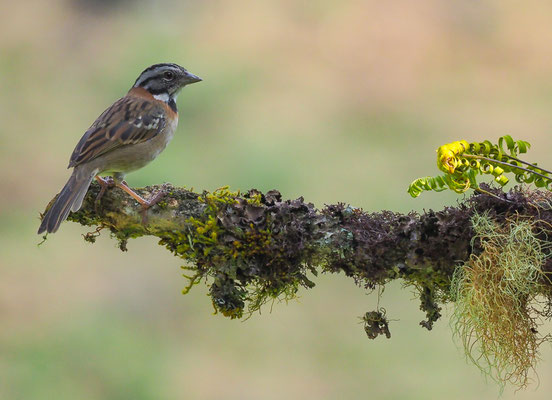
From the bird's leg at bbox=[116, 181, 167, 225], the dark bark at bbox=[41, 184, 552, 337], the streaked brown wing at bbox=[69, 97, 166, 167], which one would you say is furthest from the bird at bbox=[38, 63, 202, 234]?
the dark bark at bbox=[41, 184, 552, 337]

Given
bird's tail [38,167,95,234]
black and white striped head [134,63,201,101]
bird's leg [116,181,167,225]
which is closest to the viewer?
bird's leg [116,181,167,225]

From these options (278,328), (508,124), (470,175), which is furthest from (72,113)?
(470,175)

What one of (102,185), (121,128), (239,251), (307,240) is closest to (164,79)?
(121,128)

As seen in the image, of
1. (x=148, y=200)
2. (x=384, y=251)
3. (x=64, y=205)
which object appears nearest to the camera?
(x=384, y=251)

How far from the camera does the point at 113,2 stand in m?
9.73

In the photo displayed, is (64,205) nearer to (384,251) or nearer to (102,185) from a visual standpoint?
(102,185)

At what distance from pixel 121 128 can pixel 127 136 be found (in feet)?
0.17

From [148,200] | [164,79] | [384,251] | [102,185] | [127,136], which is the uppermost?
[164,79]

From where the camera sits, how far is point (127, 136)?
4.21 meters

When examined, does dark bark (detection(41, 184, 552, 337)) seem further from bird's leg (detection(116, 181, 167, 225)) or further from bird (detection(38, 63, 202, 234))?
bird (detection(38, 63, 202, 234))

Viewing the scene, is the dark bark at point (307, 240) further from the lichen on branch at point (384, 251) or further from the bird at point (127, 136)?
the bird at point (127, 136)

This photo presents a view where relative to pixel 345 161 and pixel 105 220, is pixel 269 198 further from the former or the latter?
pixel 345 161

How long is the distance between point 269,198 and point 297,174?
4.35 m

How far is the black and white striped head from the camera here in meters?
4.48
